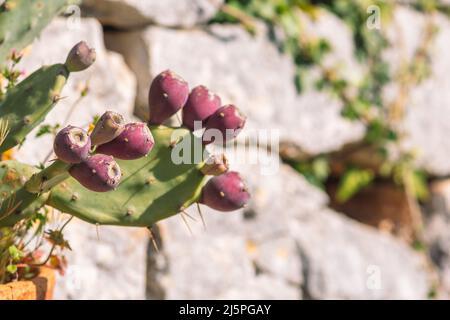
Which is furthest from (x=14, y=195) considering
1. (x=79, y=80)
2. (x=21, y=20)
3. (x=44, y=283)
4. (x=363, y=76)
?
(x=363, y=76)

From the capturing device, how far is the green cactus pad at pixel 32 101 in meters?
1.54

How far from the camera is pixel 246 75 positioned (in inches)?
115

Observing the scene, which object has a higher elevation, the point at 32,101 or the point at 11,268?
the point at 32,101

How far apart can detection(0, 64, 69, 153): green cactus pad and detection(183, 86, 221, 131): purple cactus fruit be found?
0.81 ft

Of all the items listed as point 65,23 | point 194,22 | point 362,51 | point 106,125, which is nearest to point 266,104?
point 194,22

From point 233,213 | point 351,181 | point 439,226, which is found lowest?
point 439,226

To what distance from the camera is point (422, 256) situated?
11.7 ft

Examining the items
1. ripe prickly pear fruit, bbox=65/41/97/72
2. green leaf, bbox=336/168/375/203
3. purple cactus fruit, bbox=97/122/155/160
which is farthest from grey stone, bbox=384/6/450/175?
purple cactus fruit, bbox=97/122/155/160

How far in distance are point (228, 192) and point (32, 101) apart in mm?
423

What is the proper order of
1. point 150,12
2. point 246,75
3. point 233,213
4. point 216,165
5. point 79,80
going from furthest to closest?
point 246,75 → point 233,213 → point 150,12 → point 79,80 → point 216,165

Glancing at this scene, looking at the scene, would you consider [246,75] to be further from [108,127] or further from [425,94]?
[108,127]

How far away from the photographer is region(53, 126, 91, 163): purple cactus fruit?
1270mm

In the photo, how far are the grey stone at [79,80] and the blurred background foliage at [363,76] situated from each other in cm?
50

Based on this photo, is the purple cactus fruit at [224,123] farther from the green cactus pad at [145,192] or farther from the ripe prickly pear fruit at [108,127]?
the ripe prickly pear fruit at [108,127]
